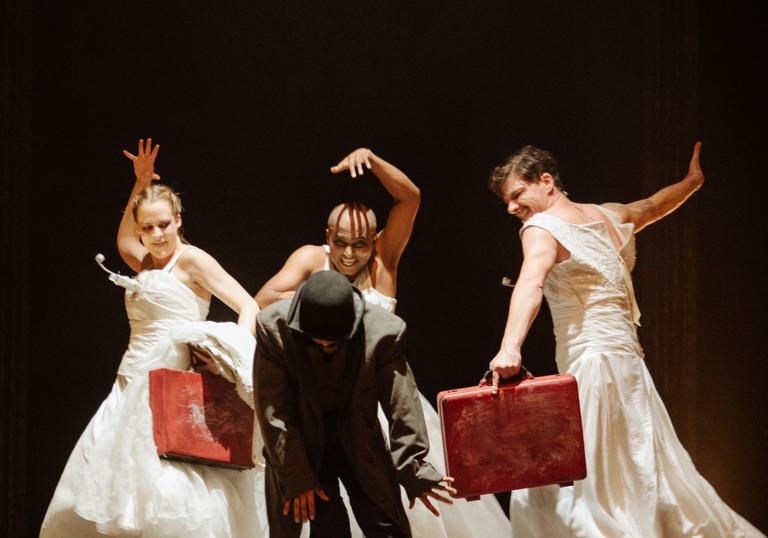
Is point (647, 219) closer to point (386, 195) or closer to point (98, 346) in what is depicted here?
point (386, 195)

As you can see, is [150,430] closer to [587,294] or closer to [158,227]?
[158,227]

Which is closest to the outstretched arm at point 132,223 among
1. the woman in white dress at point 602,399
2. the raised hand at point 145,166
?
the raised hand at point 145,166

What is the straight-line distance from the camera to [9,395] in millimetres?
4754

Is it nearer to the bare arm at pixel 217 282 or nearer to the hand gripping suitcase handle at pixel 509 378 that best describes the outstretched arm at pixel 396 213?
the bare arm at pixel 217 282

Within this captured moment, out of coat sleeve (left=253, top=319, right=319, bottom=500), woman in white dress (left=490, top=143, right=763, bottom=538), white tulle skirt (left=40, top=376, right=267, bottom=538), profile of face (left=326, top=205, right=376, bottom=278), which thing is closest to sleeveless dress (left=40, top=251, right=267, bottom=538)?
white tulle skirt (left=40, top=376, right=267, bottom=538)

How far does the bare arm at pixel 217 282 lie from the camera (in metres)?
4.10

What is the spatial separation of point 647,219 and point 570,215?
0.54m

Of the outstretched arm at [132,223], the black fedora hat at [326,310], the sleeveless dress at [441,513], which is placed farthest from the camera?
the outstretched arm at [132,223]

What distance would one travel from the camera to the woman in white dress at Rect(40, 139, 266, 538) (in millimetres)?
3676

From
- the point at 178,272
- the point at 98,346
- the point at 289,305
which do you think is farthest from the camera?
the point at 98,346

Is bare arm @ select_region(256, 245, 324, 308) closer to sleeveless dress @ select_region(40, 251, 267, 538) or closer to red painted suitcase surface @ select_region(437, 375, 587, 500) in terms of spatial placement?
sleeveless dress @ select_region(40, 251, 267, 538)

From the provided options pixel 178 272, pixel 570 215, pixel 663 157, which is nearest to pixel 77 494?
pixel 178 272

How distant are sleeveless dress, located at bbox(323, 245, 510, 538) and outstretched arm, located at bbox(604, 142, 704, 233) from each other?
101cm

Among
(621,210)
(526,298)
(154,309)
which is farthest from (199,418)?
(621,210)
